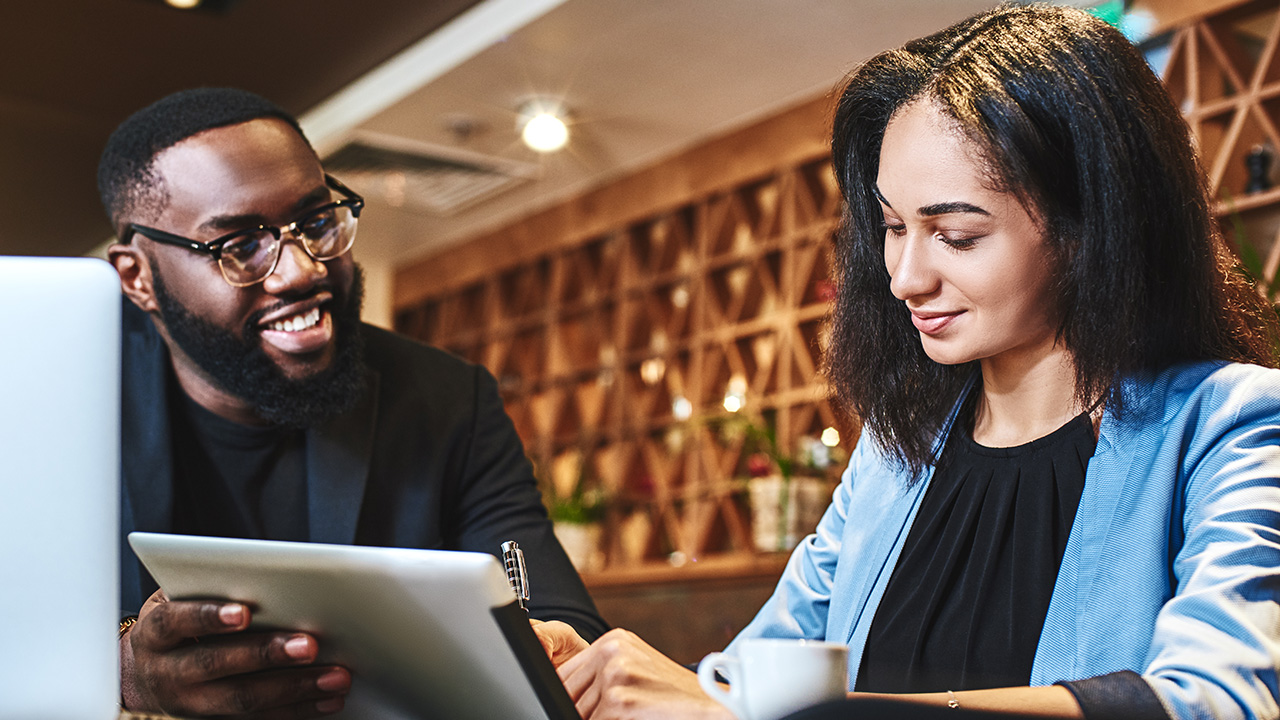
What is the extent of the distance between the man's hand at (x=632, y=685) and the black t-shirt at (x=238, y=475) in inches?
32.7

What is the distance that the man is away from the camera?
5.11ft

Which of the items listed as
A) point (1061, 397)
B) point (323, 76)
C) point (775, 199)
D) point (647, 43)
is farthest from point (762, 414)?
point (1061, 397)

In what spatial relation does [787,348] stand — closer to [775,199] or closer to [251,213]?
[775,199]

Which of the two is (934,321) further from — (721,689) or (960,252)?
(721,689)

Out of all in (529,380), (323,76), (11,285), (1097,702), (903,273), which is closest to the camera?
(11,285)

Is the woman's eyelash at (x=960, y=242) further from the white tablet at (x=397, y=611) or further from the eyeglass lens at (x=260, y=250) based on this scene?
the eyeglass lens at (x=260, y=250)

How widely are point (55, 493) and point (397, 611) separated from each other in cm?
26

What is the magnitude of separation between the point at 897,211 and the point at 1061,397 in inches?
9.9

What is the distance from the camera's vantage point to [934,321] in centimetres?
111

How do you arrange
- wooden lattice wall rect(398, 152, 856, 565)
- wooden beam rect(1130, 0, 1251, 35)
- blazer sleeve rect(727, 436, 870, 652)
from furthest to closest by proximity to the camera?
1. wooden lattice wall rect(398, 152, 856, 565)
2. wooden beam rect(1130, 0, 1251, 35)
3. blazer sleeve rect(727, 436, 870, 652)

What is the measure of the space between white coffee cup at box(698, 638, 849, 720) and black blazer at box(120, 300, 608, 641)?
2.46 ft

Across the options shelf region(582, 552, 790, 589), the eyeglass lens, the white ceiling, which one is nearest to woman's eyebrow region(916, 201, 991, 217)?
the eyeglass lens

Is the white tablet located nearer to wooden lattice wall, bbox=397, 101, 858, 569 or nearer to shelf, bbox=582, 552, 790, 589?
shelf, bbox=582, 552, 790, 589

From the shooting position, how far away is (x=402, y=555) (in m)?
0.78
